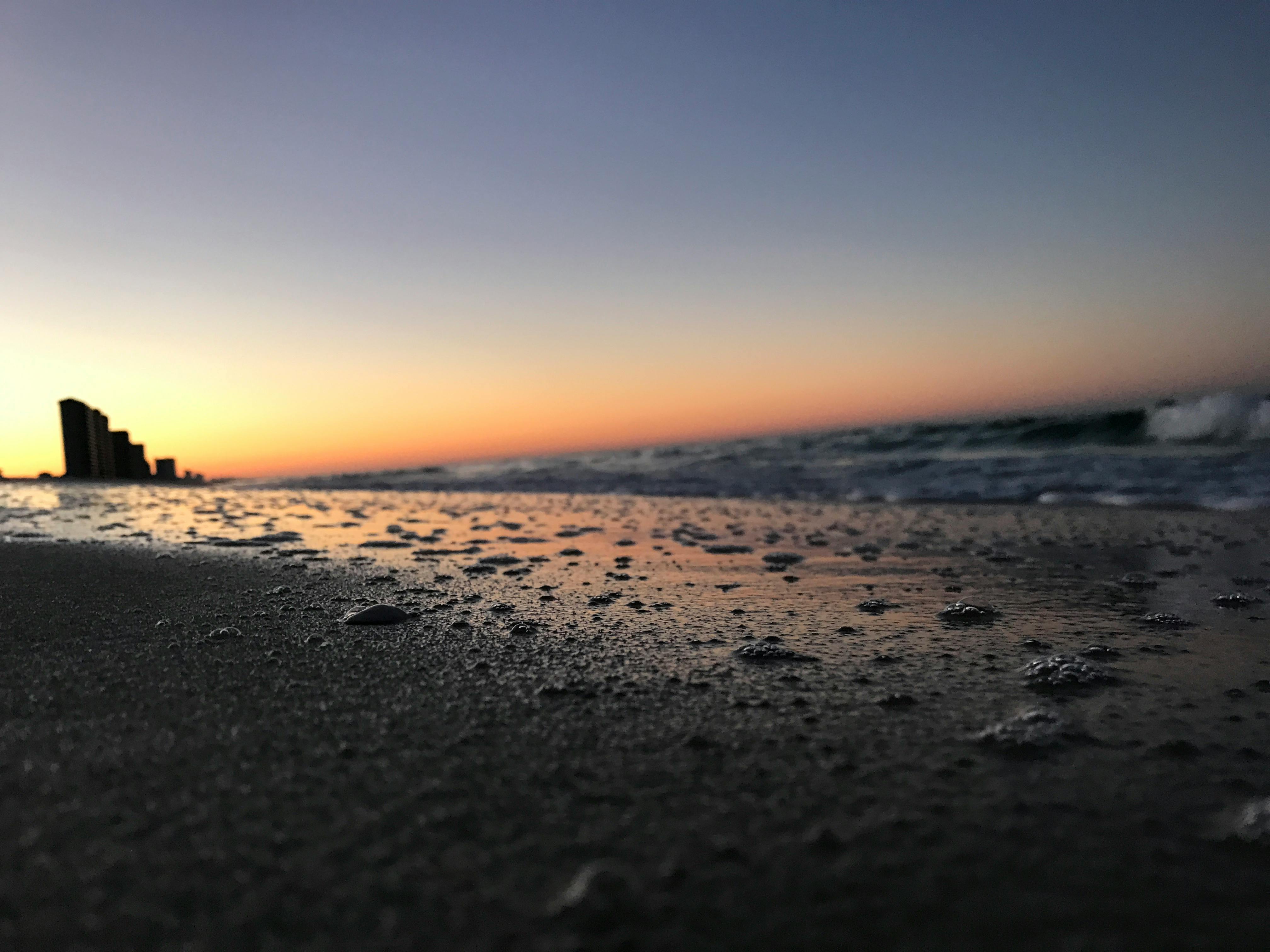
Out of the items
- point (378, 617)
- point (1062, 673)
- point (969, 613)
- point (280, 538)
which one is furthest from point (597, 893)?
point (280, 538)

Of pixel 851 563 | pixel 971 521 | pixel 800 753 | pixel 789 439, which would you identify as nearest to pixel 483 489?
pixel 971 521

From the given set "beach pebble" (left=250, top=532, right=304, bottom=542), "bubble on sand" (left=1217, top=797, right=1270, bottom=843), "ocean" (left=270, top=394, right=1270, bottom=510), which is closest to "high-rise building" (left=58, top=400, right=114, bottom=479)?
"ocean" (left=270, top=394, right=1270, bottom=510)

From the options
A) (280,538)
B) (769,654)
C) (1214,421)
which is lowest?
(769,654)

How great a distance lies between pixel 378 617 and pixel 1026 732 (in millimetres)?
2190

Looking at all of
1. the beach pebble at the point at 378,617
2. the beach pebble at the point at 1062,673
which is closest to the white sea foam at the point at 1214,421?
the beach pebble at the point at 1062,673

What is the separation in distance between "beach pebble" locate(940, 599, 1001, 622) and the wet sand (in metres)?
0.07

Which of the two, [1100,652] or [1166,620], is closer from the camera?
[1100,652]

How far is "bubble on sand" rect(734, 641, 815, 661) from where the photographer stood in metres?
2.18

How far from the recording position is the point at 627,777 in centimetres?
136

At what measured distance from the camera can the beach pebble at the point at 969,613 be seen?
273 cm

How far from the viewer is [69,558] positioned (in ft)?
13.8

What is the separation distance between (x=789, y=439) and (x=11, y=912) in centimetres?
2677

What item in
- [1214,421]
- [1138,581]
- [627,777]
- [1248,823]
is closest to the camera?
[1248,823]

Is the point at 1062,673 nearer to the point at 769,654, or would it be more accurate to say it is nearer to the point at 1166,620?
the point at 769,654
